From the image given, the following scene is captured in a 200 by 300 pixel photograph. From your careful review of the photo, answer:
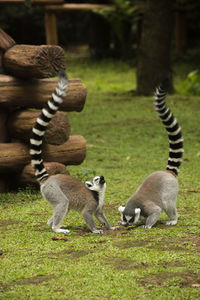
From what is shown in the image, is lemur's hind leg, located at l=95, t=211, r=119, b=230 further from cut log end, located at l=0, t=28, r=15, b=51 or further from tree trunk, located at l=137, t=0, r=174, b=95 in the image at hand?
tree trunk, located at l=137, t=0, r=174, b=95

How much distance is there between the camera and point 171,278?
13.3 ft

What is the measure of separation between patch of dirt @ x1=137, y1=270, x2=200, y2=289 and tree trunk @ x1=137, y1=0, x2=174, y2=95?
11.9 m

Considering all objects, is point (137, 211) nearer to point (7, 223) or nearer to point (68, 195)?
point (68, 195)

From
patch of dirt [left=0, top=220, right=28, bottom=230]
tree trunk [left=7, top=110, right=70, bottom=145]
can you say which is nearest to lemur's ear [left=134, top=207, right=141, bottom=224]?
patch of dirt [left=0, top=220, right=28, bottom=230]

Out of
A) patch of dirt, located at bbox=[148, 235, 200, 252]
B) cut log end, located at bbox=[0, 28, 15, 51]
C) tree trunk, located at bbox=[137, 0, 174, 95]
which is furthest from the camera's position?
tree trunk, located at bbox=[137, 0, 174, 95]

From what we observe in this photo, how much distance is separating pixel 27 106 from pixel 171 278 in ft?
13.1

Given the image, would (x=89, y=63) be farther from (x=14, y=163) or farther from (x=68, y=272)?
(x=68, y=272)

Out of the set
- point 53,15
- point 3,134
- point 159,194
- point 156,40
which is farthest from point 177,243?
point 53,15

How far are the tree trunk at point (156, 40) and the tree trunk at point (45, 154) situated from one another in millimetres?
8374

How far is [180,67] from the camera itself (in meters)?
22.4

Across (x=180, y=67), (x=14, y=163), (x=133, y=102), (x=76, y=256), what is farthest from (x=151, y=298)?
(x=180, y=67)

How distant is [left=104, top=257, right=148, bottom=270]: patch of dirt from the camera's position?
4.37 metres

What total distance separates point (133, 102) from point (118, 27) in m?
8.51

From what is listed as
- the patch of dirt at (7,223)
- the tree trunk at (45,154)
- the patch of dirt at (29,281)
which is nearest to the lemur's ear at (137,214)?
the patch of dirt at (7,223)
